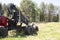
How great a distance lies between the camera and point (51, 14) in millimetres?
96062

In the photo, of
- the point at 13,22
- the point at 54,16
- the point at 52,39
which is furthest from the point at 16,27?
the point at 54,16

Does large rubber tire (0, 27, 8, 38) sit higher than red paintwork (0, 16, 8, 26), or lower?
lower

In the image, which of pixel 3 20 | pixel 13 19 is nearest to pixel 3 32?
pixel 3 20

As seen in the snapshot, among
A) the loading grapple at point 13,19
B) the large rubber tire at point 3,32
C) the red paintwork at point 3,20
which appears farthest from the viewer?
the loading grapple at point 13,19

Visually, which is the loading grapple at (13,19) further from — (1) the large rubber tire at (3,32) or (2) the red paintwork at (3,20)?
(1) the large rubber tire at (3,32)

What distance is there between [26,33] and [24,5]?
5237 centimetres

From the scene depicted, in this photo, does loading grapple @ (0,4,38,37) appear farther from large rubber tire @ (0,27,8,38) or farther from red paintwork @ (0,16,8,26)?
large rubber tire @ (0,27,8,38)

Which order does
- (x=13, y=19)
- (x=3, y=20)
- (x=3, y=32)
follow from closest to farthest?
(x=3, y=32) → (x=3, y=20) → (x=13, y=19)

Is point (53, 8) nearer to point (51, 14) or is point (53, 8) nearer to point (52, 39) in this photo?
point (51, 14)

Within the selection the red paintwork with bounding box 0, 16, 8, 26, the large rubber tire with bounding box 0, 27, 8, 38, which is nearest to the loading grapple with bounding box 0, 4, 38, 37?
the red paintwork with bounding box 0, 16, 8, 26

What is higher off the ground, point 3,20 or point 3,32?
point 3,20

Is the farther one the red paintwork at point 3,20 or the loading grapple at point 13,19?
the loading grapple at point 13,19

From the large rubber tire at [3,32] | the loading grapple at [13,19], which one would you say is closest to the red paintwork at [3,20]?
the loading grapple at [13,19]

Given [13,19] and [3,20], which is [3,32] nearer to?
[3,20]
